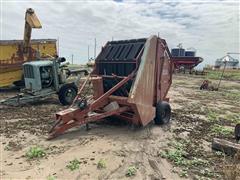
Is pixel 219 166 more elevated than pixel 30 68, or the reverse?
pixel 30 68

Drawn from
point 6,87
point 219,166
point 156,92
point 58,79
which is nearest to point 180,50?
point 6,87

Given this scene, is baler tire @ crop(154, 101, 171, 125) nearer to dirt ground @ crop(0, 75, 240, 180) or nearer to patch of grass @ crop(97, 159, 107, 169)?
dirt ground @ crop(0, 75, 240, 180)

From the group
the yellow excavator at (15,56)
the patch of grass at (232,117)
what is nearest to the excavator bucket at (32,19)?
the yellow excavator at (15,56)

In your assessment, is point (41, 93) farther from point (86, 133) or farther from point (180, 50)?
point (180, 50)

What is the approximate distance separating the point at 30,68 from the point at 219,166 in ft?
25.8

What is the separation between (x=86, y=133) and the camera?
6875mm

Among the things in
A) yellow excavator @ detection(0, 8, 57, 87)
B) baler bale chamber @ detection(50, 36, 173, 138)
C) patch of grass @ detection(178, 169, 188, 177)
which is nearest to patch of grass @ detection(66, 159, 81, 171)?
baler bale chamber @ detection(50, 36, 173, 138)

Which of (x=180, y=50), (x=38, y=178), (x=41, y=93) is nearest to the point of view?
(x=38, y=178)

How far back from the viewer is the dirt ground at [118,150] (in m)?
4.86

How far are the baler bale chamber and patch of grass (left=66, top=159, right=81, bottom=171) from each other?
4.72ft

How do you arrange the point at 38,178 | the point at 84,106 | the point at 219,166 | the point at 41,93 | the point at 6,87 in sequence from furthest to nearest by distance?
the point at 6,87 < the point at 41,93 < the point at 84,106 < the point at 219,166 < the point at 38,178

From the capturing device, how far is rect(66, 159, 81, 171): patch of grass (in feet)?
16.2

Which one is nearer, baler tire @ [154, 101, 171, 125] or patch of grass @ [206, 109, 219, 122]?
baler tire @ [154, 101, 171, 125]

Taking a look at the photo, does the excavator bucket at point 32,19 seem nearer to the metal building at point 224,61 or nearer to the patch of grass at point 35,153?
the patch of grass at point 35,153
